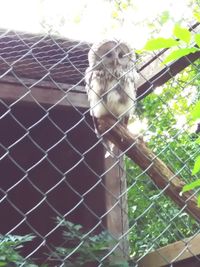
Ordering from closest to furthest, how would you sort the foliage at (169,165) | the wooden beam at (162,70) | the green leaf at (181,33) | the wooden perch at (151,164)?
the green leaf at (181,33) < the wooden perch at (151,164) < the wooden beam at (162,70) < the foliage at (169,165)

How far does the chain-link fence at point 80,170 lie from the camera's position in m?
1.50

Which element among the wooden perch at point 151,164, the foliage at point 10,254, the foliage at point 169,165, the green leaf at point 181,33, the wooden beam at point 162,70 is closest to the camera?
the green leaf at point 181,33

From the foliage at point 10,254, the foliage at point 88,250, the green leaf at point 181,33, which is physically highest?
the green leaf at point 181,33

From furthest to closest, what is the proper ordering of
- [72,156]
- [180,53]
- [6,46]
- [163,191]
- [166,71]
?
1. [72,156]
2. [6,46]
3. [166,71]
4. [163,191]
5. [180,53]

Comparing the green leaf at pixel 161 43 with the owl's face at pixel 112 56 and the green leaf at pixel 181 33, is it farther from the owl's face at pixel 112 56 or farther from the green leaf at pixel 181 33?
the owl's face at pixel 112 56

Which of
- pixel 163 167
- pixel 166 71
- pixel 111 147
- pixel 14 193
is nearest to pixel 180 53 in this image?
pixel 163 167

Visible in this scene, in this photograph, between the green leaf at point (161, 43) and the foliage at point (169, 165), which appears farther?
the foliage at point (169, 165)

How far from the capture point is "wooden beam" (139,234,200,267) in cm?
145

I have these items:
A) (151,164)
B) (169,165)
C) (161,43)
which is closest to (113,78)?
(169,165)

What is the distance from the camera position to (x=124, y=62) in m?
1.86

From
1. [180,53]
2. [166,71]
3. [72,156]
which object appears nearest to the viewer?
[180,53]

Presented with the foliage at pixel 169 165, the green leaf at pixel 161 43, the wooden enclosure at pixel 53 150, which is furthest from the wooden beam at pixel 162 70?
the green leaf at pixel 161 43

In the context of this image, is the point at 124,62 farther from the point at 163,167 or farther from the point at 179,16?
the point at 163,167

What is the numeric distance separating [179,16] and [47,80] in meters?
0.55
